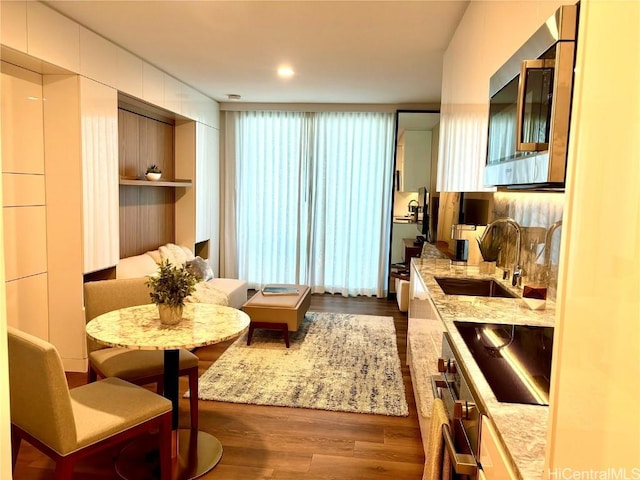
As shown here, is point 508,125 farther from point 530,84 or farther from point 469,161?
point 469,161

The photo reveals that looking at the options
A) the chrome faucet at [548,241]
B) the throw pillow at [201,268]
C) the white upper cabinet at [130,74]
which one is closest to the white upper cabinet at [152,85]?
the white upper cabinet at [130,74]

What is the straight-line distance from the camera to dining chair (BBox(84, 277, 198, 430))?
2592 millimetres

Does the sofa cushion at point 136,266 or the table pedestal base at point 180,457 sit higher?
the sofa cushion at point 136,266

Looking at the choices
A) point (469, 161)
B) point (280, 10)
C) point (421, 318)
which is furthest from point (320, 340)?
point (280, 10)

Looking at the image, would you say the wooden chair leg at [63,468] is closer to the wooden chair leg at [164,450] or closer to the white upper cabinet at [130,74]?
the wooden chair leg at [164,450]

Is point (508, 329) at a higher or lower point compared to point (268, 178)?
lower

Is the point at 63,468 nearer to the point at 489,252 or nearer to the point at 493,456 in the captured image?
the point at 493,456

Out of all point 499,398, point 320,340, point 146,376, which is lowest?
point 320,340

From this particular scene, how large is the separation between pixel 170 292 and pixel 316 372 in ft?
5.90

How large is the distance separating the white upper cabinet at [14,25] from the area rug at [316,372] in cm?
253

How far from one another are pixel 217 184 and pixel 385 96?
2.57 meters

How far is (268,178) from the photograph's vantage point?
21.6ft

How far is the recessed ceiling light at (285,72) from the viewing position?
15.0ft

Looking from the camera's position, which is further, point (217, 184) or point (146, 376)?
point (217, 184)
